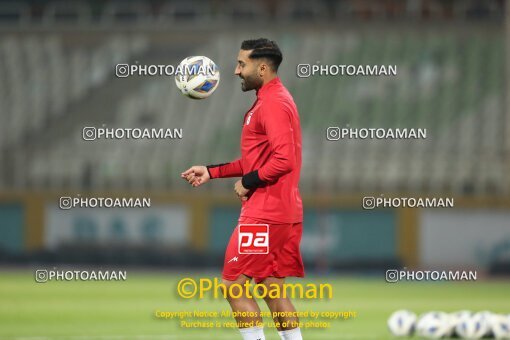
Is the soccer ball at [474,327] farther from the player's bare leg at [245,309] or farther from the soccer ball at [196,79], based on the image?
the soccer ball at [196,79]

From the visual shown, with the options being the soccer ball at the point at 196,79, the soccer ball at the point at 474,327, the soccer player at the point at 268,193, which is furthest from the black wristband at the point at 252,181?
the soccer ball at the point at 474,327

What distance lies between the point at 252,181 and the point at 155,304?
30.4ft

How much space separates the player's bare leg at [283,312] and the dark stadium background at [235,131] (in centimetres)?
1740

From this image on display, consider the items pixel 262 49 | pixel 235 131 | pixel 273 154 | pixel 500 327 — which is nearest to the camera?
pixel 273 154

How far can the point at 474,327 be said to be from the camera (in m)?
9.54

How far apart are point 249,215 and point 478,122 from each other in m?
23.3

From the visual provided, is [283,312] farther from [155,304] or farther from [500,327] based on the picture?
[155,304]

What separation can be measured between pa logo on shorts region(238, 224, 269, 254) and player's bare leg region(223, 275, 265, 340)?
0.64ft

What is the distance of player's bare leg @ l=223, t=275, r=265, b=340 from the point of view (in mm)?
6602

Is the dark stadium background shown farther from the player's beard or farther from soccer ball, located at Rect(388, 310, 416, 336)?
the player's beard

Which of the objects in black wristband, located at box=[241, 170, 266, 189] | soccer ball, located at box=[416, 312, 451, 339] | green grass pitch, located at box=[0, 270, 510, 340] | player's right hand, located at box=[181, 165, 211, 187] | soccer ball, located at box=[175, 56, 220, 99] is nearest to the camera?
black wristband, located at box=[241, 170, 266, 189]

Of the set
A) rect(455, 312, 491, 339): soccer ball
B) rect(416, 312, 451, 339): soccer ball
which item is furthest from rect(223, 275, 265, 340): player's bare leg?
rect(455, 312, 491, 339): soccer ball

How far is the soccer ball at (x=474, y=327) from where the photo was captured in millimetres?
9516

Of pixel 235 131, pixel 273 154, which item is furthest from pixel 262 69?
pixel 235 131
